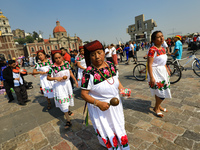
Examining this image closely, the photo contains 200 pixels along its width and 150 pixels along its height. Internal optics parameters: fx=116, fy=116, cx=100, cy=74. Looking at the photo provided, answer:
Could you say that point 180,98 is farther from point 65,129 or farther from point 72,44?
point 72,44

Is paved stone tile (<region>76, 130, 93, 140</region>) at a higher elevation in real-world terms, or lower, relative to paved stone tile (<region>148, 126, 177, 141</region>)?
lower

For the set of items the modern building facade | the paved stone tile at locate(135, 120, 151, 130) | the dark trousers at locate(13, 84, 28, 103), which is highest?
the modern building facade

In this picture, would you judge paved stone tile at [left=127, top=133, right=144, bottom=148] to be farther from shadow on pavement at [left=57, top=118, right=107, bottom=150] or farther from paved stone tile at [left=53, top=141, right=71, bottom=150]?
paved stone tile at [left=53, top=141, right=71, bottom=150]

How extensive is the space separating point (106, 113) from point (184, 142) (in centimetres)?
175

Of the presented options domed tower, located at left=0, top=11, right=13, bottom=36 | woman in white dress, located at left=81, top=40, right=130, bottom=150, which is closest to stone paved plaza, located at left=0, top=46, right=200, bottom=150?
woman in white dress, located at left=81, top=40, right=130, bottom=150

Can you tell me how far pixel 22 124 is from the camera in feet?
11.7

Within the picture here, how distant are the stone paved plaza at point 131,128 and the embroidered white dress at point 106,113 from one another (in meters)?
0.86

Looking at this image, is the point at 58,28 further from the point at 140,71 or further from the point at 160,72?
the point at 160,72

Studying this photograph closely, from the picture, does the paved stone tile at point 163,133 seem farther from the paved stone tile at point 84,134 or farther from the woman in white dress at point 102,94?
the paved stone tile at point 84,134

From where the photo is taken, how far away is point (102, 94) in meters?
1.57

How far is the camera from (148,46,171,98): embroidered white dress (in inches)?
108

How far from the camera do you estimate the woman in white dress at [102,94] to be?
154cm

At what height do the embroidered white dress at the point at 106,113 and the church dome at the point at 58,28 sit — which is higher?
the church dome at the point at 58,28

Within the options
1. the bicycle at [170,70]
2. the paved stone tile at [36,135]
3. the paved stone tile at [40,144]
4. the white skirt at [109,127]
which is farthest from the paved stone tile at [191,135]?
the bicycle at [170,70]
